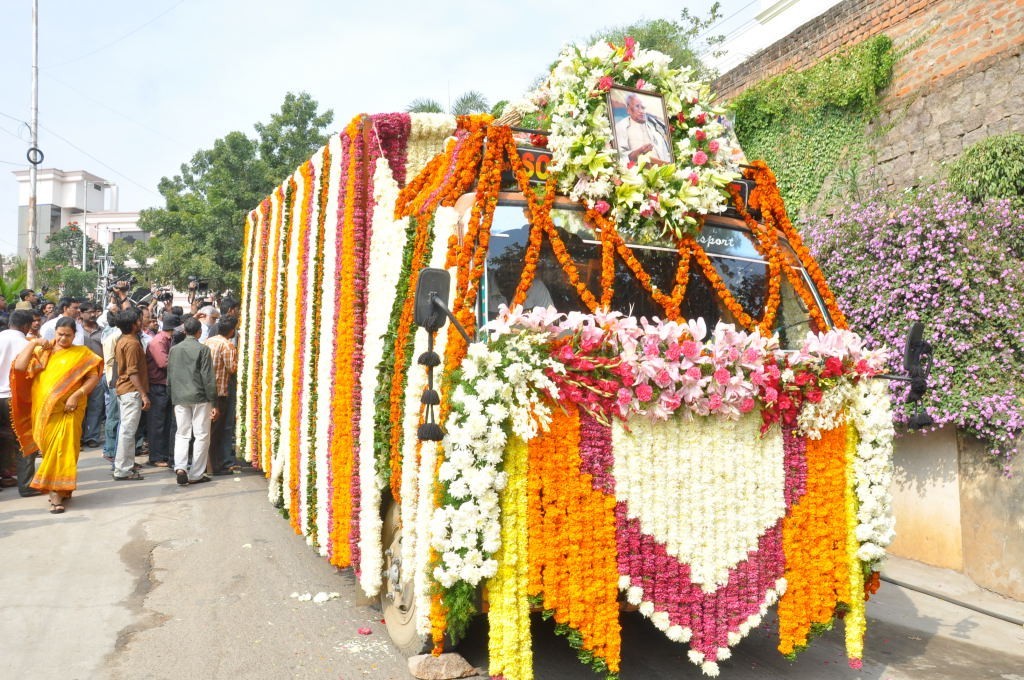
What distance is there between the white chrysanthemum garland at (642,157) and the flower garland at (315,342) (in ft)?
5.36

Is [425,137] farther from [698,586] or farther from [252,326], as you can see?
[252,326]

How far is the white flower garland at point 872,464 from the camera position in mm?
3887

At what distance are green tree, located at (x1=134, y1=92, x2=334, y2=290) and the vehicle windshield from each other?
27.3 metres

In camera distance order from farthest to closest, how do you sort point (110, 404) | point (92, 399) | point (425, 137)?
point (92, 399) < point (110, 404) < point (425, 137)

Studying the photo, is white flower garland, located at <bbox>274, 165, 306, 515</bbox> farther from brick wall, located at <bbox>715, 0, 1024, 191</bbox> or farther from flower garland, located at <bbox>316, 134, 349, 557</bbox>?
brick wall, located at <bbox>715, 0, 1024, 191</bbox>

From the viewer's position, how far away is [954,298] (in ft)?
22.1

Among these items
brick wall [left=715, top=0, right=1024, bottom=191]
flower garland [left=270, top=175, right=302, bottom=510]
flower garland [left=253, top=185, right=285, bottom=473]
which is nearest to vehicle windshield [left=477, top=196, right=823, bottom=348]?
flower garland [left=270, top=175, right=302, bottom=510]

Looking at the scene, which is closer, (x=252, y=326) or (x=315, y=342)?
(x=315, y=342)

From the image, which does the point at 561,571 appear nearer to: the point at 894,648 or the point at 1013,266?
the point at 894,648

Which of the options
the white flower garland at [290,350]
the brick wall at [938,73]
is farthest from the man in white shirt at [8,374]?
the brick wall at [938,73]

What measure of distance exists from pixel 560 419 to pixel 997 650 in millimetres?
3894

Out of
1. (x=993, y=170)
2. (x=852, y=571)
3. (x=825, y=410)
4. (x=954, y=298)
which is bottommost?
(x=852, y=571)

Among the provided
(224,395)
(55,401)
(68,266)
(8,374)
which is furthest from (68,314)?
(68,266)

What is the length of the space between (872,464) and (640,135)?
2100 millimetres
